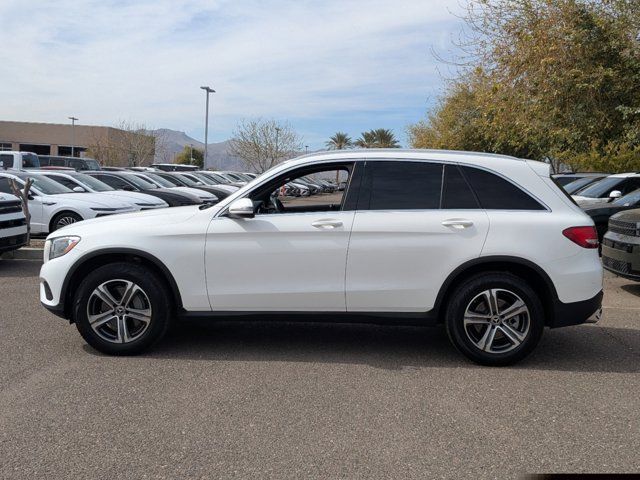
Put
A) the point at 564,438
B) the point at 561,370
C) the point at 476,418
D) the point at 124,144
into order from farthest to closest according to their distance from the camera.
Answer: the point at 124,144 < the point at 561,370 < the point at 476,418 < the point at 564,438

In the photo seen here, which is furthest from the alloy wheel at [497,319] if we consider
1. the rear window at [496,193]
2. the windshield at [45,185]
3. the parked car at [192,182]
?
the parked car at [192,182]

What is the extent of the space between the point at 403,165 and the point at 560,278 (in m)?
1.60

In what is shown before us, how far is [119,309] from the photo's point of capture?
5.44m

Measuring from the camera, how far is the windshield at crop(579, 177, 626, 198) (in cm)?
1342

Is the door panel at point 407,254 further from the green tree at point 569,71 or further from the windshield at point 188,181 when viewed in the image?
the windshield at point 188,181

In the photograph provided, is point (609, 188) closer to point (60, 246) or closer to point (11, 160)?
point (60, 246)

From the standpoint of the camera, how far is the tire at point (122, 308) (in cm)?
540

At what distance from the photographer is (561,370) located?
5301 mm

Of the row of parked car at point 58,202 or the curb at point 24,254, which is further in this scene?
the curb at point 24,254

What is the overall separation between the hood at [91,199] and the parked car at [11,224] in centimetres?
238

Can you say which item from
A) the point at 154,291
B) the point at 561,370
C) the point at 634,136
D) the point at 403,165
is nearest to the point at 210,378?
the point at 154,291

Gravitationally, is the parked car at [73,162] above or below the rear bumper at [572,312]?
above

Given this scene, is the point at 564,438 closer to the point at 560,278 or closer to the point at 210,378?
the point at 560,278

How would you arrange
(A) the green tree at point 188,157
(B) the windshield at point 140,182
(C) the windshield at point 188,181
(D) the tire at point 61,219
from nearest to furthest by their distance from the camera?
(D) the tire at point 61,219 < (B) the windshield at point 140,182 < (C) the windshield at point 188,181 < (A) the green tree at point 188,157
